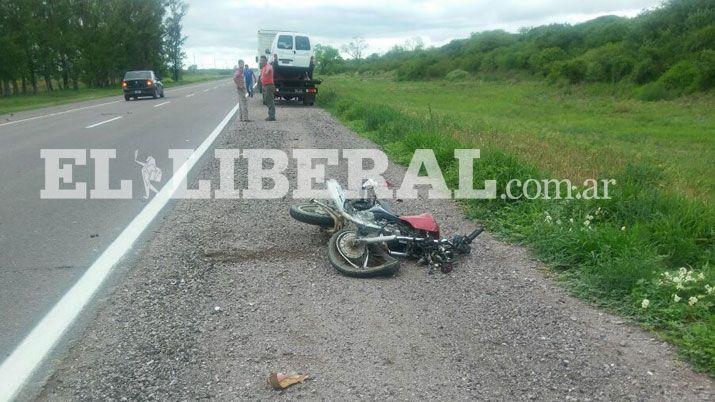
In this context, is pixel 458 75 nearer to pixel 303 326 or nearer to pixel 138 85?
pixel 138 85

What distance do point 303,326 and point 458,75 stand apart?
51.9 meters

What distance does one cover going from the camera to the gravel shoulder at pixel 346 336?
135 inches

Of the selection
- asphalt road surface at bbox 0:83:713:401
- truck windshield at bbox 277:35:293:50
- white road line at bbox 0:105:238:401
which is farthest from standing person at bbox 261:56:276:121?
asphalt road surface at bbox 0:83:713:401

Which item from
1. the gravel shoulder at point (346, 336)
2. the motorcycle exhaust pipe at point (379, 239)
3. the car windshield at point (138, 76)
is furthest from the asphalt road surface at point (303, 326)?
the car windshield at point (138, 76)

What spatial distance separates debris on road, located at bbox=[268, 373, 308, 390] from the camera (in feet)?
11.2

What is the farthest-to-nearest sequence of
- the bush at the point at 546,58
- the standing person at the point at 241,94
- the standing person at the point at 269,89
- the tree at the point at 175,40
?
the tree at the point at 175,40 < the bush at the point at 546,58 < the standing person at the point at 269,89 < the standing person at the point at 241,94

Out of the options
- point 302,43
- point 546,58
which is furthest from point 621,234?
point 546,58

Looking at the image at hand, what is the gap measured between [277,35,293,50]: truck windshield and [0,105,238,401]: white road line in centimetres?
2038

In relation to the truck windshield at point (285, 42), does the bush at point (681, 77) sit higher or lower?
lower

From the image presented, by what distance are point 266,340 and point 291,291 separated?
2.90 feet

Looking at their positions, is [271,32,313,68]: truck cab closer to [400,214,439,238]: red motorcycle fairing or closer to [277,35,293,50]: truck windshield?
[277,35,293,50]: truck windshield

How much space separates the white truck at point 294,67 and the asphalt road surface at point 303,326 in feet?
62.8

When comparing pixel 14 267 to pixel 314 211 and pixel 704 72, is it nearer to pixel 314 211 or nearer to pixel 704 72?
pixel 314 211

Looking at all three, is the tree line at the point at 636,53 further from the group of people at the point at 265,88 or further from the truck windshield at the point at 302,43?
the group of people at the point at 265,88
